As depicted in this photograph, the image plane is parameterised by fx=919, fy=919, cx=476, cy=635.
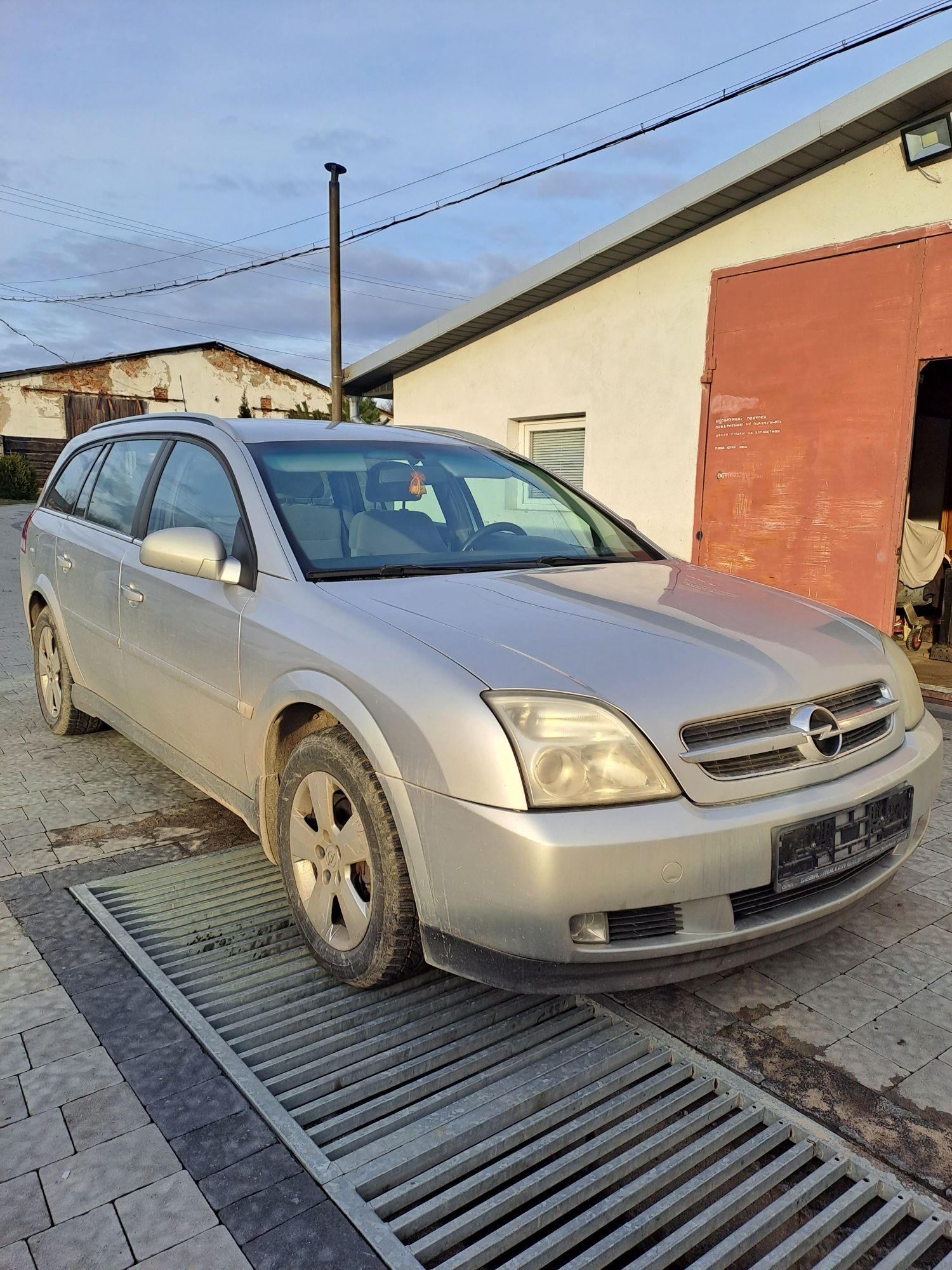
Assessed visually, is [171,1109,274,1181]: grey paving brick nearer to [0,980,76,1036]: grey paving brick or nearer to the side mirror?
[0,980,76,1036]: grey paving brick

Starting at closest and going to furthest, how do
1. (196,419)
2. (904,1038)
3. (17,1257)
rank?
(17,1257), (904,1038), (196,419)

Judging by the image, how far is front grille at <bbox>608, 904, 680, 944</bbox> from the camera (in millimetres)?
2121

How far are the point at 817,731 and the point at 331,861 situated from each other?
1.36m

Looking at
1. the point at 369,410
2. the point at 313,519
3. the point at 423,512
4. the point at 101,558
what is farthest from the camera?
the point at 369,410

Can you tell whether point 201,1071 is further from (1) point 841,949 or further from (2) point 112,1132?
(1) point 841,949

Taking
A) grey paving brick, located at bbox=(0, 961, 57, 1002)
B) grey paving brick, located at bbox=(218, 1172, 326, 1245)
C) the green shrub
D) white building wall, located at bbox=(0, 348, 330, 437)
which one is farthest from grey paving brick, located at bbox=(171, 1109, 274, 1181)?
the green shrub

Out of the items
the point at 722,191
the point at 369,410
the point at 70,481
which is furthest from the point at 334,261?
the point at 369,410

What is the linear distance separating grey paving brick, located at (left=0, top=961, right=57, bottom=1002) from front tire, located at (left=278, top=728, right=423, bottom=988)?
2.38ft

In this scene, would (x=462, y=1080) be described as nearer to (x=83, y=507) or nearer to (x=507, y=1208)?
(x=507, y=1208)

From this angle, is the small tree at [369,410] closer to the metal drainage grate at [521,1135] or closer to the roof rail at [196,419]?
the roof rail at [196,419]

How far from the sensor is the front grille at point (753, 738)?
7.22 ft

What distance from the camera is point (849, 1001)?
2.66 m

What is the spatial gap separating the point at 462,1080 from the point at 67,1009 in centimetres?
112

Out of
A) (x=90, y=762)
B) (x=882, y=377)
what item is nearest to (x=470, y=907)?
(x=90, y=762)
